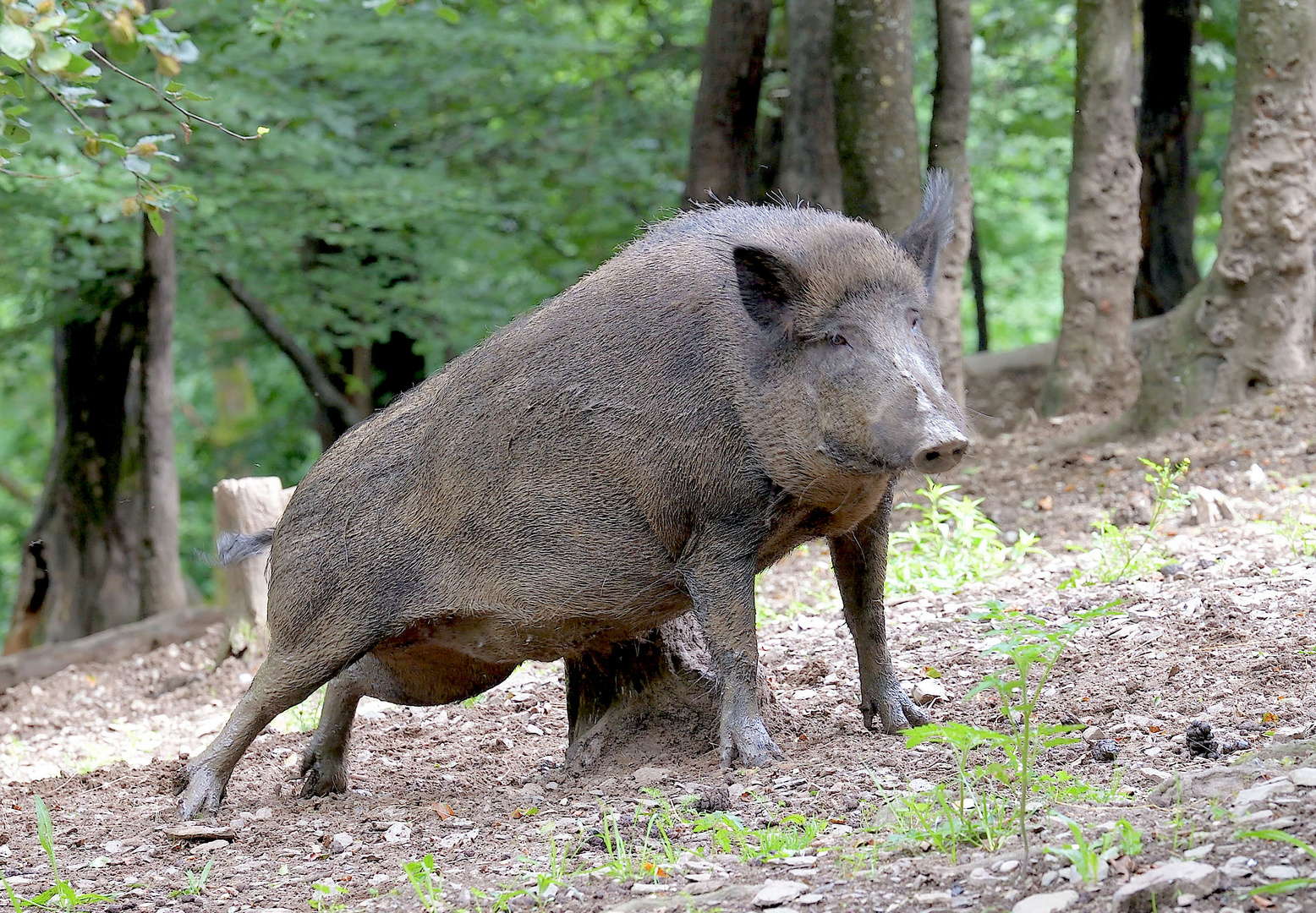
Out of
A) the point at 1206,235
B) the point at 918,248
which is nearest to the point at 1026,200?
the point at 1206,235

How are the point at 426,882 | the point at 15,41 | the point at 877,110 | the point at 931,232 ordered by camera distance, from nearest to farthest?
the point at 15,41
the point at 426,882
the point at 931,232
the point at 877,110

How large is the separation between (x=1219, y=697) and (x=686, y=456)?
183cm

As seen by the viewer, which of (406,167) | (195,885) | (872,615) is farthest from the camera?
(406,167)

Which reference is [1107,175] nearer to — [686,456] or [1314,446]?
[1314,446]

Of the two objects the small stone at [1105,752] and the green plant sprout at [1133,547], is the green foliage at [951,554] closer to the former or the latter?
the green plant sprout at [1133,547]

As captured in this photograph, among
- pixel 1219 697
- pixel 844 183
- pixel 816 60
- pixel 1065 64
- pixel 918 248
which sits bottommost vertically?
pixel 1219 697

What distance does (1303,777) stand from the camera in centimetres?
319

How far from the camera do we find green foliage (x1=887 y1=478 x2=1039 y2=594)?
717 centimetres

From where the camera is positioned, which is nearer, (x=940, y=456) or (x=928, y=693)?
(x=940, y=456)

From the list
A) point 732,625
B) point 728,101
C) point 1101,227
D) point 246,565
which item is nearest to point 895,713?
point 732,625

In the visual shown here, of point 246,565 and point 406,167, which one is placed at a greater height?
point 406,167

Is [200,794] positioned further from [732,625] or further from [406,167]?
[406,167]

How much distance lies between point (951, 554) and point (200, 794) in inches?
156

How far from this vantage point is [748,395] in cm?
450
